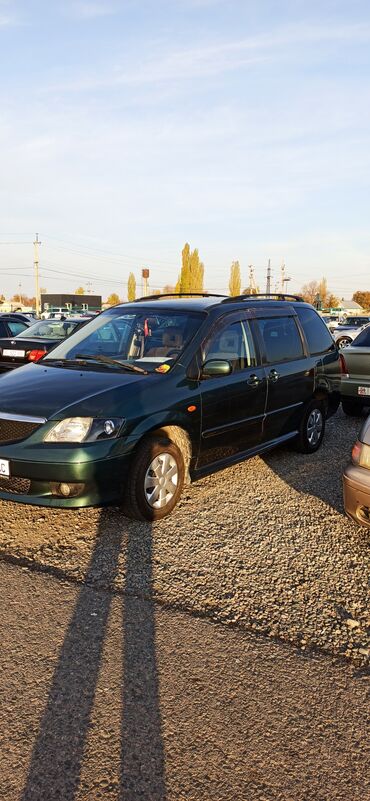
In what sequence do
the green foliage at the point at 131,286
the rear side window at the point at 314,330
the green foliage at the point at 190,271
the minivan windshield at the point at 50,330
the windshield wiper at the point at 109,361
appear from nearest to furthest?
the windshield wiper at the point at 109,361 → the rear side window at the point at 314,330 → the minivan windshield at the point at 50,330 → the green foliage at the point at 190,271 → the green foliage at the point at 131,286

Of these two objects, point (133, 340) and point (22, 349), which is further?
point (22, 349)

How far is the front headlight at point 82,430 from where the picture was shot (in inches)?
159

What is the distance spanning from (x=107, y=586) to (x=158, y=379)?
1.69 metres

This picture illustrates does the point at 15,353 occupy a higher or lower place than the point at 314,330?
lower

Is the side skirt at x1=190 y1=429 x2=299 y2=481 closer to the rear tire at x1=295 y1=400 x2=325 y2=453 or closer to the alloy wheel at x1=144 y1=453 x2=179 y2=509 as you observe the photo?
the rear tire at x1=295 y1=400 x2=325 y2=453

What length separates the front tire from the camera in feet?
14.0

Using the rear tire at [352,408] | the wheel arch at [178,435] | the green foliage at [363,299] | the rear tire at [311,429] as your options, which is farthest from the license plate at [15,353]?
the green foliage at [363,299]

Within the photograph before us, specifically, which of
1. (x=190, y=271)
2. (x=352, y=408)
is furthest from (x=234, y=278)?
(x=352, y=408)

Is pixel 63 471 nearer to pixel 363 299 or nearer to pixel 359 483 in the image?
pixel 359 483

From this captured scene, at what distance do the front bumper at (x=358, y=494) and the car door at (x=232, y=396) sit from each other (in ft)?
4.10

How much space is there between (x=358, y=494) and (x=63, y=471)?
197 cm

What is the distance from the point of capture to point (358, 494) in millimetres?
3986

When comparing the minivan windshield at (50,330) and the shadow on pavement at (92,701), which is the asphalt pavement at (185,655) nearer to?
the shadow on pavement at (92,701)

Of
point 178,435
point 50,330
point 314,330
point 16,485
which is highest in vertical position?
point 314,330
